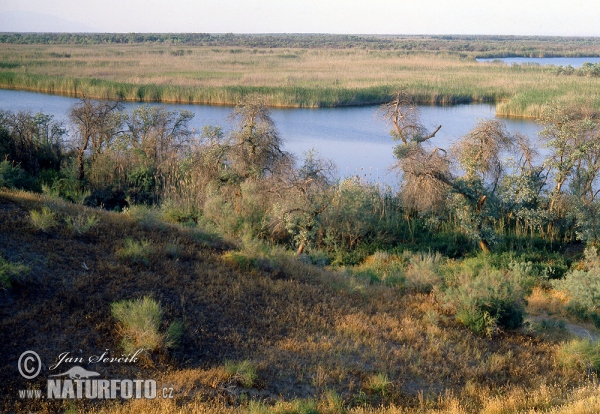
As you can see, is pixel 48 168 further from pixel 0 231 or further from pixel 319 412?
pixel 319 412

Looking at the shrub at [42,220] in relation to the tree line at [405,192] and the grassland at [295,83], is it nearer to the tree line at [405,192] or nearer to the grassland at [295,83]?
the tree line at [405,192]

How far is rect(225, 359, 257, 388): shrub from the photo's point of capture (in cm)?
693

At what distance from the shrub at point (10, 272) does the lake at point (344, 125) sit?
14872mm

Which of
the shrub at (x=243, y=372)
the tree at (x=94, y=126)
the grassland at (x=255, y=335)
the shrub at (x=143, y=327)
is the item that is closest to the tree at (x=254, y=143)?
the grassland at (x=255, y=335)

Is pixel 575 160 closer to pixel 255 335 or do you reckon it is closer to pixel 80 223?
pixel 255 335

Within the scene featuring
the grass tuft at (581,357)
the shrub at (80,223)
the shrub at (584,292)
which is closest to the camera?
the grass tuft at (581,357)

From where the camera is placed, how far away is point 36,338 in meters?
7.08

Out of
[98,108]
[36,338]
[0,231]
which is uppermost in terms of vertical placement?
[98,108]

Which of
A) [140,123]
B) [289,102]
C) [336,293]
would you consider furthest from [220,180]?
[289,102]

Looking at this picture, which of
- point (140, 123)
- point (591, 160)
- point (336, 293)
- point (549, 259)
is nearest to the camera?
point (336, 293)

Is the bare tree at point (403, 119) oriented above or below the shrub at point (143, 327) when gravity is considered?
above

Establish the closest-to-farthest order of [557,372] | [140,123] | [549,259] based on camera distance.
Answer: [557,372]
[549,259]
[140,123]

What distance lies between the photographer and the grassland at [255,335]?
684 centimetres

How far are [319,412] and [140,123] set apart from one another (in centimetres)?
1765
